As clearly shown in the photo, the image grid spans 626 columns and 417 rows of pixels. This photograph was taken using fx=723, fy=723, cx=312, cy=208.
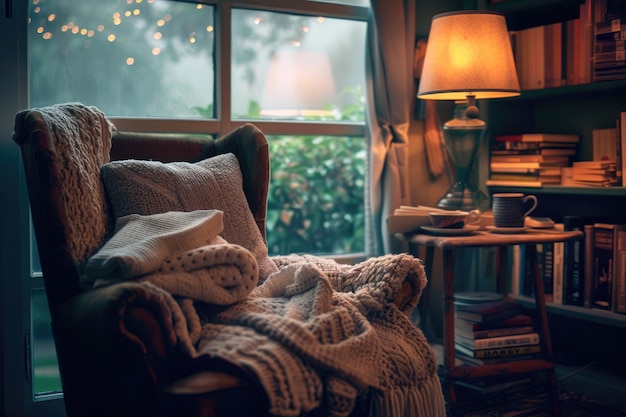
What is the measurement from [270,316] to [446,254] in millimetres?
968

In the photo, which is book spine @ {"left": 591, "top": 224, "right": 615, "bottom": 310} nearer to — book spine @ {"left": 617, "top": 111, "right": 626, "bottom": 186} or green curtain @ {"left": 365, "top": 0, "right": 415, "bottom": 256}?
book spine @ {"left": 617, "top": 111, "right": 626, "bottom": 186}

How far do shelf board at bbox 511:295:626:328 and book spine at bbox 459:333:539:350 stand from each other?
0.22 meters

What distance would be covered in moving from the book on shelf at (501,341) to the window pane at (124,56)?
1.23 m

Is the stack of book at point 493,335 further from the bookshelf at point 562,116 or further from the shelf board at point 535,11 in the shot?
the shelf board at point 535,11

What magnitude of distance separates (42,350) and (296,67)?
4.62 ft

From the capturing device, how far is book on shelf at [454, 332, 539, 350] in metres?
2.44

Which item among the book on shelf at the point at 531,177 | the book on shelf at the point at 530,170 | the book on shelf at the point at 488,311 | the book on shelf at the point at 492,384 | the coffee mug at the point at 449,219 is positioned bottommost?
the book on shelf at the point at 492,384

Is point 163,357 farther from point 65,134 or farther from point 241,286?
point 65,134

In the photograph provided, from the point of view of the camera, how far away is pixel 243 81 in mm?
2746

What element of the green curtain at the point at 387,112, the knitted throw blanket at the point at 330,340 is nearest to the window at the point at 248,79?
the green curtain at the point at 387,112

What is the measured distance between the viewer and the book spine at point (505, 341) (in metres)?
2.44

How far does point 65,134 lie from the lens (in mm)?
1709

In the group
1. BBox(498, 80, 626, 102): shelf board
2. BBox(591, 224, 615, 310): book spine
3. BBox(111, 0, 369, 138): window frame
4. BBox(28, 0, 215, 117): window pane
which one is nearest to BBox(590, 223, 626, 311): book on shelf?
BBox(591, 224, 615, 310): book spine

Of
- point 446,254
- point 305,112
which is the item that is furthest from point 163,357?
point 305,112
